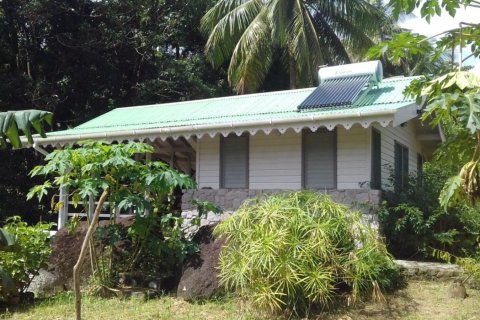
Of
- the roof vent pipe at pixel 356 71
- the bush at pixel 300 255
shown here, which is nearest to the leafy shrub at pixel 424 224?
the bush at pixel 300 255

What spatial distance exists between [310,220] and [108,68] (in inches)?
626

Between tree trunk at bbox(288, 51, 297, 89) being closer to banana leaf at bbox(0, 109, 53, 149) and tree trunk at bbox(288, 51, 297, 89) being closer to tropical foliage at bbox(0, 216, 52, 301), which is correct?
tropical foliage at bbox(0, 216, 52, 301)

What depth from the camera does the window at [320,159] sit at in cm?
1027

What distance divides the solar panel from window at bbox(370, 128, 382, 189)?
0.88 meters

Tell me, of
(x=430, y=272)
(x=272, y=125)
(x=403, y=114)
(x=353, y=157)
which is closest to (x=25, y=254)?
(x=272, y=125)

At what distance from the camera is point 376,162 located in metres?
10.2

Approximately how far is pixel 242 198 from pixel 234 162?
1609 millimetres

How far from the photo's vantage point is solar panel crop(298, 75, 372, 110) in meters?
10.2

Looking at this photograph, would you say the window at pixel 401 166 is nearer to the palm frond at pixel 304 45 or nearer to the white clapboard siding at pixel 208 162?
the white clapboard siding at pixel 208 162

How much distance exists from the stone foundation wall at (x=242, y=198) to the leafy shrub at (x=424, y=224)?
0.74ft

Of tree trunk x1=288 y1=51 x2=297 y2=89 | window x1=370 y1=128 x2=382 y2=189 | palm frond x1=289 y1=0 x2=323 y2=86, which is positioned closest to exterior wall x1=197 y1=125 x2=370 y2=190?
window x1=370 y1=128 x2=382 y2=189

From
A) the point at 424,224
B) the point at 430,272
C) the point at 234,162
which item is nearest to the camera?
the point at 430,272

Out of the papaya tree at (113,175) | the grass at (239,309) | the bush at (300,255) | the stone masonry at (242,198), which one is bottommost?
the grass at (239,309)

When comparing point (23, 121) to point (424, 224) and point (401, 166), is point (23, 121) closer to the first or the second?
point (424, 224)
